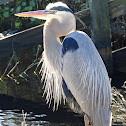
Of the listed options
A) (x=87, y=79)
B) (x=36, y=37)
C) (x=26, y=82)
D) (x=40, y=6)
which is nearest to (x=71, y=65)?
(x=87, y=79)

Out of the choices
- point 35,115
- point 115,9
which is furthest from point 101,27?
point 35,115

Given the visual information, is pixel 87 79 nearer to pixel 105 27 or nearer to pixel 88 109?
pixel 88 109

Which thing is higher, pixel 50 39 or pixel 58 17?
pixel 58 17

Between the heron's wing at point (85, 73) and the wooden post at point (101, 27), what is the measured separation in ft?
4.69

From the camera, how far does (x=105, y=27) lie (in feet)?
19.5

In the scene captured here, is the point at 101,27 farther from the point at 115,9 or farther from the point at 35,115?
the point at 35,115

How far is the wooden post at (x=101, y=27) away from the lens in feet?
18.9

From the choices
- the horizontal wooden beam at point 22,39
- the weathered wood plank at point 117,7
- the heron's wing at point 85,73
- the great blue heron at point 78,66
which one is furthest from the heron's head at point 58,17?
the weathered wood plank at point 117,7

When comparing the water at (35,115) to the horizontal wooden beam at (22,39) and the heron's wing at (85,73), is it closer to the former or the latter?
the horizontal wooden beam at (22,39)

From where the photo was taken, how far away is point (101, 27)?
591 centimetres

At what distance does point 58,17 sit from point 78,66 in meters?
0.57

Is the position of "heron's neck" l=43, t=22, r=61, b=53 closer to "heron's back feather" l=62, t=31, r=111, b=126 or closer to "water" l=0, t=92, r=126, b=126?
"heron's back feather" l=62, t=31, r=111, b=126

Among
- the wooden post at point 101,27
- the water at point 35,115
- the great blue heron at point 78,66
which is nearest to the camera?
the great blue heron at point 78,66

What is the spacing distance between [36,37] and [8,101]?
0.96m
